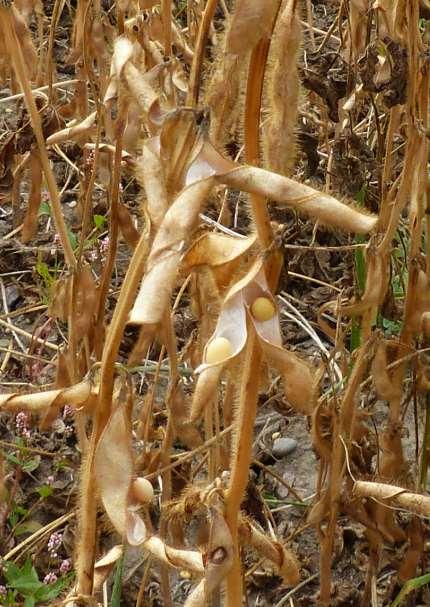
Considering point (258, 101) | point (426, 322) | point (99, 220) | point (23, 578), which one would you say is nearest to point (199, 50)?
point (258, 101)

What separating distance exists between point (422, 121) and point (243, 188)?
49 centimetres

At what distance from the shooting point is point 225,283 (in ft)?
2.22

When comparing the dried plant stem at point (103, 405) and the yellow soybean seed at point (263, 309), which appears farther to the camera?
the dried plant stem at point (103, 405)

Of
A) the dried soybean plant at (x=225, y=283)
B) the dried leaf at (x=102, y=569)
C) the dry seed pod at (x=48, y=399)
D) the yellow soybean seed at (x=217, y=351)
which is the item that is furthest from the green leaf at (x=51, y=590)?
the yellow soybean seed at (x=217, y=351)

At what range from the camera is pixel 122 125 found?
3.57ft

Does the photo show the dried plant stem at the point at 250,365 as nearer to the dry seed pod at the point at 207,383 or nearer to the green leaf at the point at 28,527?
the dry seed pod at the point at 207,383

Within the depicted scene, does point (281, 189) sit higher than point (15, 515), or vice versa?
point (281, 189)

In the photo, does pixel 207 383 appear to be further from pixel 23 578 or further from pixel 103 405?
pixel 23 578

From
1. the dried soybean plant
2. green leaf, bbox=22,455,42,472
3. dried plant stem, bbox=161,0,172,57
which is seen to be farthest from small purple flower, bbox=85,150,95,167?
green leaf, bbox=22,455,42,472

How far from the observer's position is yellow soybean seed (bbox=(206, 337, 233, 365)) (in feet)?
1.98

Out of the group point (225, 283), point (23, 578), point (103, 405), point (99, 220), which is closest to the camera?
point (225, 283)

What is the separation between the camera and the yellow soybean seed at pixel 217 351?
0.60m

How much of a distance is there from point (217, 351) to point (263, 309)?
48mm

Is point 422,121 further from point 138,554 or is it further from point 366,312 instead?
point 138,554
